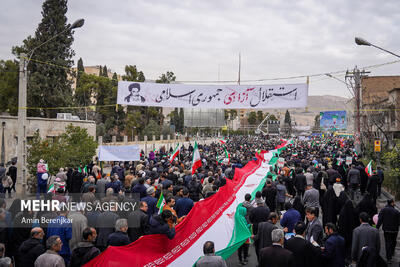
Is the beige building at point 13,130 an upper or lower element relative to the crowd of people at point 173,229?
upper

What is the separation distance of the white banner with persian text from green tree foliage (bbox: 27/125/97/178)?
159 centimetres

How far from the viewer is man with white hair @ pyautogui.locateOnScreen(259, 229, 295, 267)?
17.2 feet

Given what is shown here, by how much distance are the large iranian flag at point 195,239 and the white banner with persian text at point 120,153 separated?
8.60 meters

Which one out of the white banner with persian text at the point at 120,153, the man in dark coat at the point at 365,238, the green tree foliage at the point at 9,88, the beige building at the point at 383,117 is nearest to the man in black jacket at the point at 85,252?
the man in dark coat at the point at 365,238

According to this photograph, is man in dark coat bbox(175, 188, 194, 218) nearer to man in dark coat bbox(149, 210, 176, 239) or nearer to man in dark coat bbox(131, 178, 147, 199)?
man in dark coat bbox(131, 178, 147, 199)

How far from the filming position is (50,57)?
4056 centimetres

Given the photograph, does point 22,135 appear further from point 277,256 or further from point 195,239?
point 277,256

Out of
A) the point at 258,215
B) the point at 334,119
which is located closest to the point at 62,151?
the point at 258,215

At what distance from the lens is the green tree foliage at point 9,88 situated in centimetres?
4419

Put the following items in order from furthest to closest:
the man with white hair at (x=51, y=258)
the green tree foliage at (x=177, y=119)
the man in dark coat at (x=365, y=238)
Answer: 1. the green tree foliage at (x=177, y=119)
2. the man in dark coat at (x=365, y=238)
3. the man with white hair at (x=51, y=258)

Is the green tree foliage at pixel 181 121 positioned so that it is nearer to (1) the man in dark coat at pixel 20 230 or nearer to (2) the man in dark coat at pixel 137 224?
(2) the man in dark coat at pixel 137 224

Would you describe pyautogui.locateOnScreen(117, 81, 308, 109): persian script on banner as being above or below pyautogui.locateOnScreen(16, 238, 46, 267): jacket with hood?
above

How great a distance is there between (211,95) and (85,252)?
1660 centimetres

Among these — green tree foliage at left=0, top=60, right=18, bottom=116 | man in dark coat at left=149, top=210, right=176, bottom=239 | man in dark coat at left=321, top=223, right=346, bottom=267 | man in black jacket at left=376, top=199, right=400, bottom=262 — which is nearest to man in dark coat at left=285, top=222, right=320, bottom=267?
man in dark coat at left=321, top=223, right=346, bottom=267
